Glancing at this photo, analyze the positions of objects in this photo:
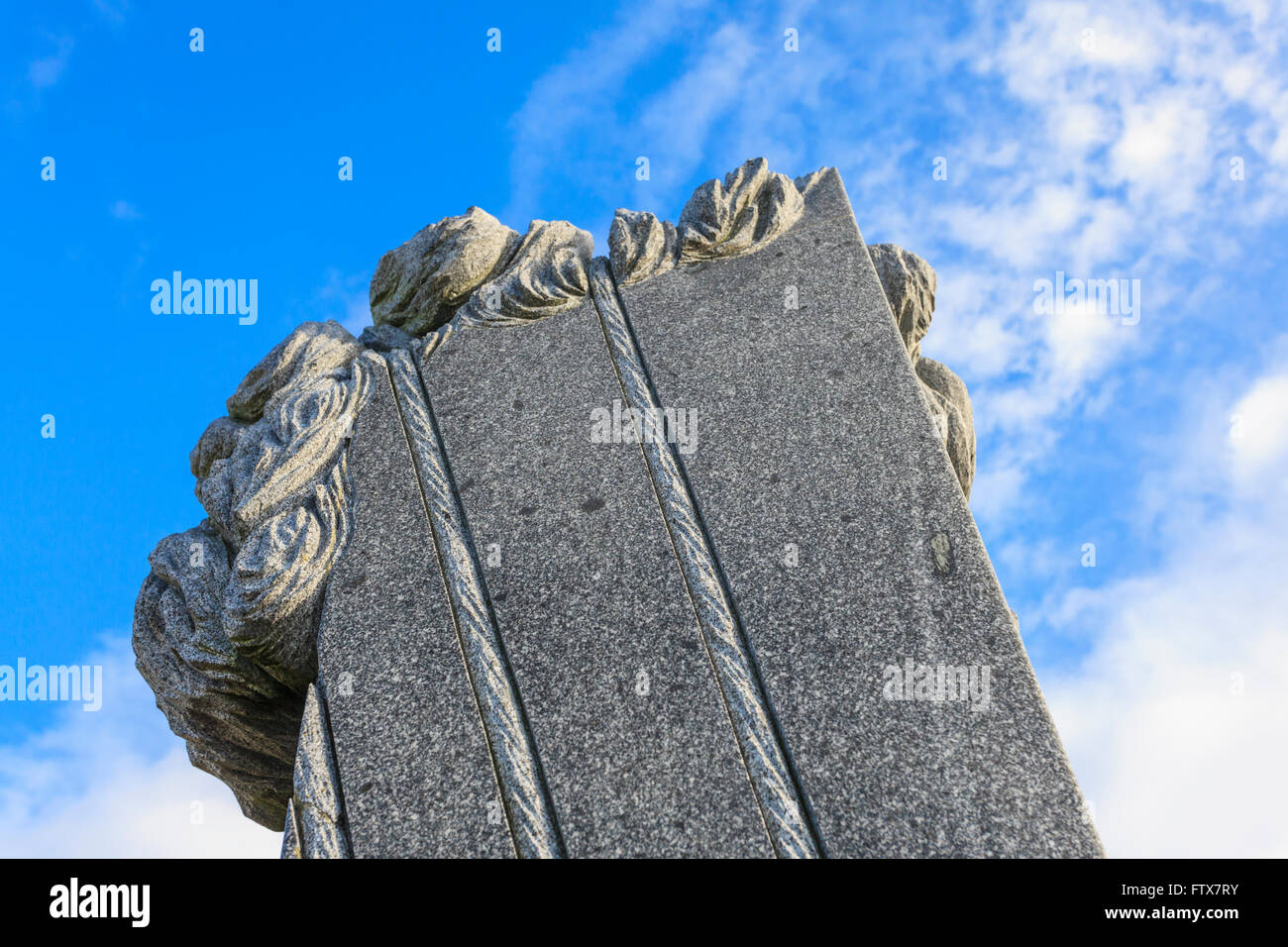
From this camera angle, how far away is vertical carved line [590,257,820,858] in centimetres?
309

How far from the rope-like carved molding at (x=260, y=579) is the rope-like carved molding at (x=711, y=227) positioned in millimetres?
1256

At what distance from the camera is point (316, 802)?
132 inches

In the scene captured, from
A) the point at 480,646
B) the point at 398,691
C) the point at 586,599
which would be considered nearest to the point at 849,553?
the point at 586,599

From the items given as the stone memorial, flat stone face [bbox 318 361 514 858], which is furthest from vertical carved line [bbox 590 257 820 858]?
flat stone face [bbox 318 361 514 858]

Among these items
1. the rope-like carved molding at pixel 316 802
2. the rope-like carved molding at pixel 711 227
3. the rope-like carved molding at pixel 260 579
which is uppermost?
the rope-like carved molding at pixel 711 227

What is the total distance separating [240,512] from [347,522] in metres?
0.41

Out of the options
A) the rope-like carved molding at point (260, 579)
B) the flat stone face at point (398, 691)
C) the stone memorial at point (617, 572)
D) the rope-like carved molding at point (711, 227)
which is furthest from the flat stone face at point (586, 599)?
the rope-like carved molding at point (260, 579)

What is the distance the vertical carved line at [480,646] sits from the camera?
3.21 m

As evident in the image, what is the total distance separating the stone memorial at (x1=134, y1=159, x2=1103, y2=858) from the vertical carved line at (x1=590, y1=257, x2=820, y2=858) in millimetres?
11

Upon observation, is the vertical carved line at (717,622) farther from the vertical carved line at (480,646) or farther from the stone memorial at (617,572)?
the vertical carved line at (480,646)

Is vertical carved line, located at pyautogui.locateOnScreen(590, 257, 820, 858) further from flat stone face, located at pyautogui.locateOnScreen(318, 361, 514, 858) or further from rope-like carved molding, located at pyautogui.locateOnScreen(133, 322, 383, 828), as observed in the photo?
rope-like carved molding, located at pyautogui.locateOnScreen(133, 322, 383, 828)

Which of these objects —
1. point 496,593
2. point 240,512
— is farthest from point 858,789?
point 240,512
